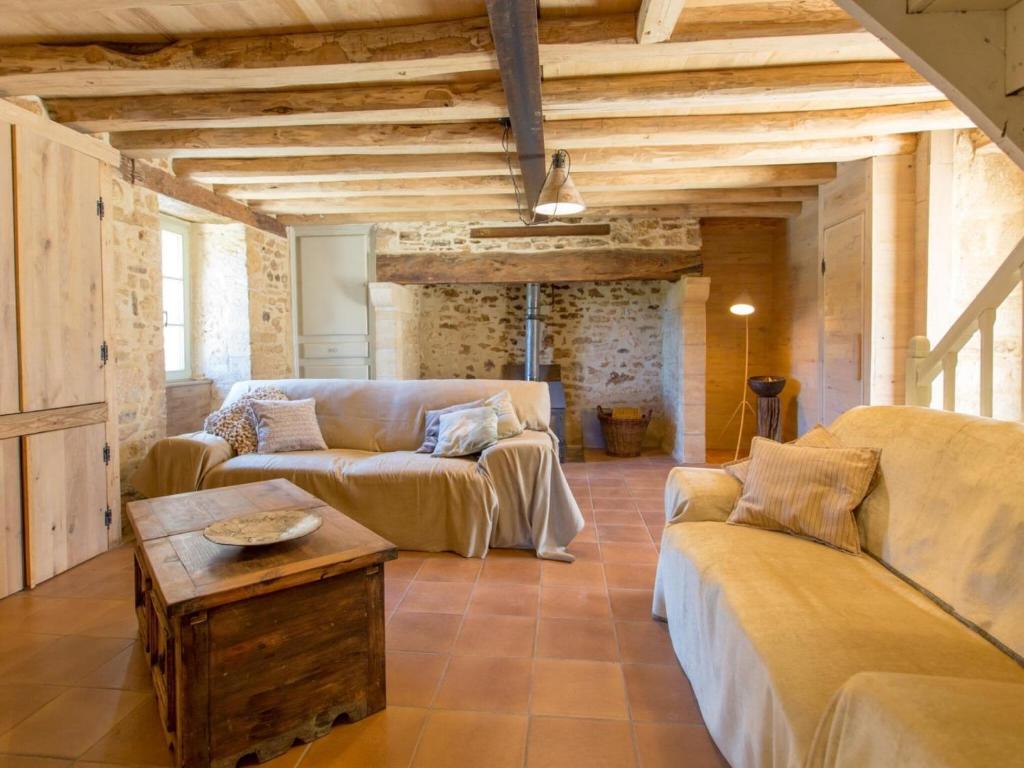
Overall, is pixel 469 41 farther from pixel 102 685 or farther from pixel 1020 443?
pixel 102 685

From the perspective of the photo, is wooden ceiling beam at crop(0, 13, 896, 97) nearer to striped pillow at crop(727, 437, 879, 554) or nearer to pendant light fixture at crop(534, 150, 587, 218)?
pendant light fixture at crop(534, 150, 587, 218)

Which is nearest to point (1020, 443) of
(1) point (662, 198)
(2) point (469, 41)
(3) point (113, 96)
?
(2) point (469, 41)

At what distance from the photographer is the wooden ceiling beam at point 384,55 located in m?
2.36

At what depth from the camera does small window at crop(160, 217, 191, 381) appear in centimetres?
455

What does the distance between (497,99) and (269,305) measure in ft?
11.0

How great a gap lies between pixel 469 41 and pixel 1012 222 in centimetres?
346

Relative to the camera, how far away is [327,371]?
5961 millimetres

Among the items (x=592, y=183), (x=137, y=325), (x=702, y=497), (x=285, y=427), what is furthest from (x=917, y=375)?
(x=137, y=325)

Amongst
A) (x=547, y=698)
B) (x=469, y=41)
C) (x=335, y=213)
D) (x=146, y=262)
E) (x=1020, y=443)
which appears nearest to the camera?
(x=1020, y=443)

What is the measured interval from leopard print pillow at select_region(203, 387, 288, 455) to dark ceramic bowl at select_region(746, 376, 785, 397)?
4.31 meters

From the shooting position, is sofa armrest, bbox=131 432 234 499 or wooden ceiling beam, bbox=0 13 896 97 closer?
wooden ceiling beam, bbox=0 13 896 97

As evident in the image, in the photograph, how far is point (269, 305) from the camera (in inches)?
211

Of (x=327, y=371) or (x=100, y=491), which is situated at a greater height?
(x=327, y=371)

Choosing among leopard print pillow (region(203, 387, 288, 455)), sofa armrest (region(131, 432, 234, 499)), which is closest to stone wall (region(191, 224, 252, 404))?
leopard print pillow (region(203, 387, 288, 455))
